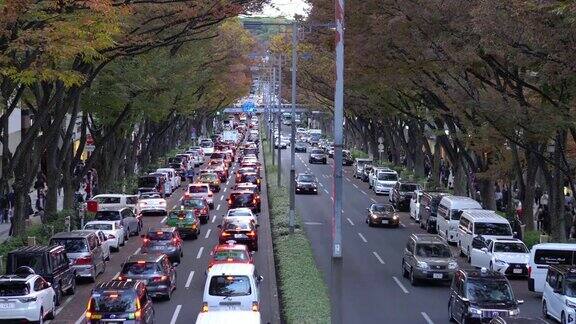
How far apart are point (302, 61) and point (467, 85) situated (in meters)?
40.7

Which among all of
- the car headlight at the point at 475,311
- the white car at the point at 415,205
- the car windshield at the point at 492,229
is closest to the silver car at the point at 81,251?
the car headlight at the point at 475,311

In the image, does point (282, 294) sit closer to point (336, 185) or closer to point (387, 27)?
point (336, 185)

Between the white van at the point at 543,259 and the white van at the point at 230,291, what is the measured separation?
997 cm

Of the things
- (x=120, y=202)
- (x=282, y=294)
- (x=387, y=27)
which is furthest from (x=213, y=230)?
(x=282, y=294)

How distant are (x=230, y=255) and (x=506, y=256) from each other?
9.85m

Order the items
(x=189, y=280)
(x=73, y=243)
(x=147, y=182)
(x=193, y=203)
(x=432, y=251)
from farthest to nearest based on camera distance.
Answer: (x=147, y=182) → (x=193, y=203) → (x=189, y=280) → (x=432, y=251) → (x=73, y=243)

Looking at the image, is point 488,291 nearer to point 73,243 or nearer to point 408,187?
point 73,243

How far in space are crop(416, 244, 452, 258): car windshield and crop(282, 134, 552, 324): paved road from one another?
100 cm

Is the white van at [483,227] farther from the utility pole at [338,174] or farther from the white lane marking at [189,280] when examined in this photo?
the utility pole at [338,174]

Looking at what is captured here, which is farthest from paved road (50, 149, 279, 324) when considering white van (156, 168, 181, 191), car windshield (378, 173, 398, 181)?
car windshield (378, 173, 398, 181)

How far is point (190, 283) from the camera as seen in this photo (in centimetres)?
2942

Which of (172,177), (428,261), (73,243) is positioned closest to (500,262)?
(428,261)

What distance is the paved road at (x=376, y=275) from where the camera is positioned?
2466 centimetres

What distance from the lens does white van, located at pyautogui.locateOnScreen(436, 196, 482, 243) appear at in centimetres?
3966
